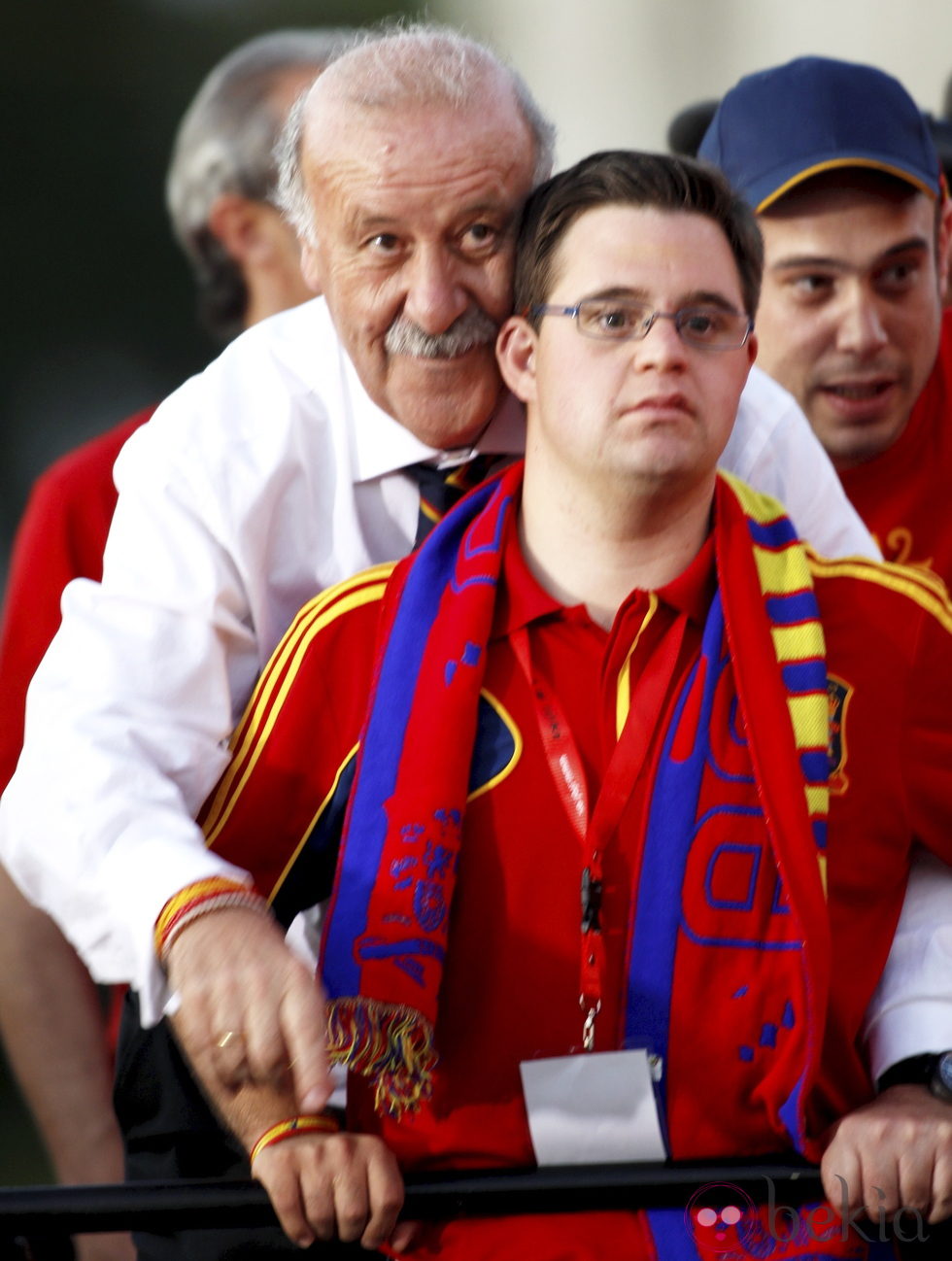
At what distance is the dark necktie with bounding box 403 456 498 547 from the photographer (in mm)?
2109

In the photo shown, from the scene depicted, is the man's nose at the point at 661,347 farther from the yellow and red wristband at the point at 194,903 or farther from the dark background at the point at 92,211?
the dark background at the point at 92,211

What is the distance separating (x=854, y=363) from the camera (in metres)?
2.70

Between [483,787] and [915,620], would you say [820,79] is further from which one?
[483,787]

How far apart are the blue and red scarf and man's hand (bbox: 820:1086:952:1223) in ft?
0.23

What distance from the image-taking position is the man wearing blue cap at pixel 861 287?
270 centimetres

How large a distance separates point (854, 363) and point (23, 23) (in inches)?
224

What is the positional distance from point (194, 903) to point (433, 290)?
31.6 inches

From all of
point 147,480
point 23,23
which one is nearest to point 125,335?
point 23,23

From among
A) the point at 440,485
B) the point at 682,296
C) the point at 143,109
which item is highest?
the point at 143,109

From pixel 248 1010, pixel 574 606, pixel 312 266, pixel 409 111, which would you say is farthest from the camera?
pixel 312 266

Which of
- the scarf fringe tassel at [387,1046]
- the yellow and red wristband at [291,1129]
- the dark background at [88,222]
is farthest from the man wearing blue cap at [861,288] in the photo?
the dark background at [88,222]

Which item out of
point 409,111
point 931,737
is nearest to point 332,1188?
point 931,737

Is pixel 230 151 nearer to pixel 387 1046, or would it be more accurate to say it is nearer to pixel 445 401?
pixel 445 401

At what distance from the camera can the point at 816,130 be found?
2756 millimetres
